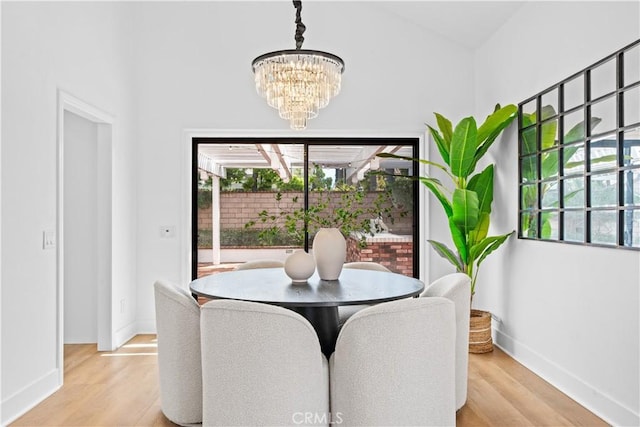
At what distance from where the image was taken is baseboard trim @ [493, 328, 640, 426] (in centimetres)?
260

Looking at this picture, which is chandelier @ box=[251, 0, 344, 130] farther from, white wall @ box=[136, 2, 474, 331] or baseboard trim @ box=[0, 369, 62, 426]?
baseboard trim @ box=[0, 369, 62, 426]

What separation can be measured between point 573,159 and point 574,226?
413 mm

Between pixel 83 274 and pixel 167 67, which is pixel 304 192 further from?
pixel 83 274

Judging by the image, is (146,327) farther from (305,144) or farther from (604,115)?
(604,115)

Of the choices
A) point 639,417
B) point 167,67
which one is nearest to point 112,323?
point 167,67

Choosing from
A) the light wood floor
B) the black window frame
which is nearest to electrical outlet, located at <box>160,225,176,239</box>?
the black window frame

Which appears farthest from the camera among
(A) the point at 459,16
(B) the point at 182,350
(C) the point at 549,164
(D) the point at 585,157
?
(A) the point at 459,16

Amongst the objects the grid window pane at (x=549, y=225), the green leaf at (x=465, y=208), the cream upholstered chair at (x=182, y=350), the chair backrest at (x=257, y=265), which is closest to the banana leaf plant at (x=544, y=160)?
the grid window pane at (x=549, y=225)

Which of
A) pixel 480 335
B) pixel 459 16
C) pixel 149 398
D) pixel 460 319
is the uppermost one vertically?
pixel 459 16

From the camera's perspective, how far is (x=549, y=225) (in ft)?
11.2

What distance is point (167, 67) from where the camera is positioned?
15.4ft

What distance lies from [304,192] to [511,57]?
2.15 metres

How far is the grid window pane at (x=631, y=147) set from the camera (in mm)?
2500

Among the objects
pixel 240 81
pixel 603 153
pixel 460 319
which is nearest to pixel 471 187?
pixel 603 153
